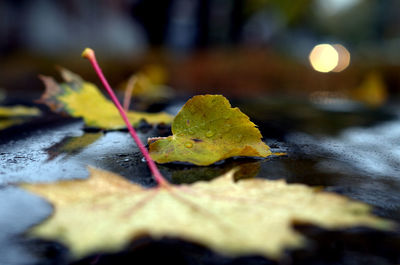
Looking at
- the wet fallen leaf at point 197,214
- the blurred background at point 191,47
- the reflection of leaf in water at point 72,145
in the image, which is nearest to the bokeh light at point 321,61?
the blurred background at point 191,47

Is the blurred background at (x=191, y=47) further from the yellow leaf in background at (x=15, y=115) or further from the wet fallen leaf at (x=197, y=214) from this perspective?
the wet fallen leaf at (x=197, y=214)

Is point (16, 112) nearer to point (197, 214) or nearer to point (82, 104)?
point (82, 104)

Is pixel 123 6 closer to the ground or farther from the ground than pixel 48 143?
farther from the ground

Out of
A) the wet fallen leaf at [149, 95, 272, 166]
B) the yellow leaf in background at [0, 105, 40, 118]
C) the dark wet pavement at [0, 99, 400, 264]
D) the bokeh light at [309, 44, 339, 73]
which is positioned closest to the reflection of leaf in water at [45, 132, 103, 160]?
the dark wet pavement at [0, 99, 400, 264]

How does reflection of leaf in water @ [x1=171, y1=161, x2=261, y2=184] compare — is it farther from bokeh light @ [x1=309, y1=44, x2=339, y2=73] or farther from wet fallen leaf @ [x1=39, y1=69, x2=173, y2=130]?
bokeh light @ [x1=309, y1=44, x2=339, y2=73]

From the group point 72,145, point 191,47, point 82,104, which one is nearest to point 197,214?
point 72,145

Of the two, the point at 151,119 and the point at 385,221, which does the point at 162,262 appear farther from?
the point at 151,119

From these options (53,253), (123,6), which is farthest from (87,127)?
(123,6)
